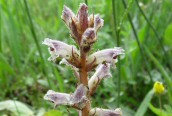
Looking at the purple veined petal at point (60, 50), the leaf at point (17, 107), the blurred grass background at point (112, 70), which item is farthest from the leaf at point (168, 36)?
the purple veined petal at point (60, 50)

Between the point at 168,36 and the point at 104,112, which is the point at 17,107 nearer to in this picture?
the point at 104,112

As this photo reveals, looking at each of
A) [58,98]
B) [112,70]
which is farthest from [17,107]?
[58,98]

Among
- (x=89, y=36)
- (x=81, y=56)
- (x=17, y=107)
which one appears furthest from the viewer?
(x=17, y=107)

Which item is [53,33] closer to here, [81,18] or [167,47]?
[167,47]

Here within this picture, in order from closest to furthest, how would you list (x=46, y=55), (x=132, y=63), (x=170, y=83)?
(x=170, y=83) → (x=46, y=55) → (x=132, y=63)

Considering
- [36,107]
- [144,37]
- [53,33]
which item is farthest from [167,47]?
[36,107]

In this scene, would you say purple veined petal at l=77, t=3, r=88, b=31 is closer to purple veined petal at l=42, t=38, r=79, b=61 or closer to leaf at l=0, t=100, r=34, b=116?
purple veined petal at l=42, t=38, r=79, b=61

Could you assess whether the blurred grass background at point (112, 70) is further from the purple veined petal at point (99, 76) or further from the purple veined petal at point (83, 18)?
the purple veined petal at point (83, 18)

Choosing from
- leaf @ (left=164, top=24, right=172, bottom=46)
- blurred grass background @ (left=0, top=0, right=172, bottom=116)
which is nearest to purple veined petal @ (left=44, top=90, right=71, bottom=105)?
blurred grass background @ (left=0, top=0, right=172, bottom=116)
